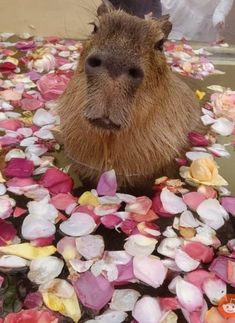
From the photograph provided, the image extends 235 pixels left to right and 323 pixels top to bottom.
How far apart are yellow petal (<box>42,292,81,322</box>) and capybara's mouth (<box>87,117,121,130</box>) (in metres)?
0.58

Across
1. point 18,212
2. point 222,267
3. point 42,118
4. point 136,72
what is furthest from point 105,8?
point 222,267

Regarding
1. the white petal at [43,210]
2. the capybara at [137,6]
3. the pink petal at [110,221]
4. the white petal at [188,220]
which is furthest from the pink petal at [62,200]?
the capybara at [137,6]

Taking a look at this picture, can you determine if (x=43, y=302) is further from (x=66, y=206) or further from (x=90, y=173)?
(x=90, y=173)

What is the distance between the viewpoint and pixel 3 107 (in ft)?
8.79

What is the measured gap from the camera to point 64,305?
161 cm

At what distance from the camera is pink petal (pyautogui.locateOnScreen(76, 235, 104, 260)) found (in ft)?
5.94

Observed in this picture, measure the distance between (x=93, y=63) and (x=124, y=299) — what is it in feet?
2.34

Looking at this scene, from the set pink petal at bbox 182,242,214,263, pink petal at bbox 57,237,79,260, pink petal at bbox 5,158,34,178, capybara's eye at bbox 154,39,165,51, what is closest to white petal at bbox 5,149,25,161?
pink petal at bbox 5,158,34,178

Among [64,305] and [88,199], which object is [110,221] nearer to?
[88,199]

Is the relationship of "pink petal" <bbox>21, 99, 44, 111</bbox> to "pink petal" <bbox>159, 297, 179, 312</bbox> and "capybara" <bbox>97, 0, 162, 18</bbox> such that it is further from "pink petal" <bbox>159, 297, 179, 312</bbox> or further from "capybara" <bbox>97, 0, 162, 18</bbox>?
"pink petal" <bbox>159, 297, 179, 312</bbox>

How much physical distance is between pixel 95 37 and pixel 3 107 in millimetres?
807

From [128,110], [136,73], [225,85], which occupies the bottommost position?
[225,85]

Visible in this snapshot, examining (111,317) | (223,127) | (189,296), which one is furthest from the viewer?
(223,127)

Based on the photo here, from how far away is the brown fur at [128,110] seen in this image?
6.25 feet
